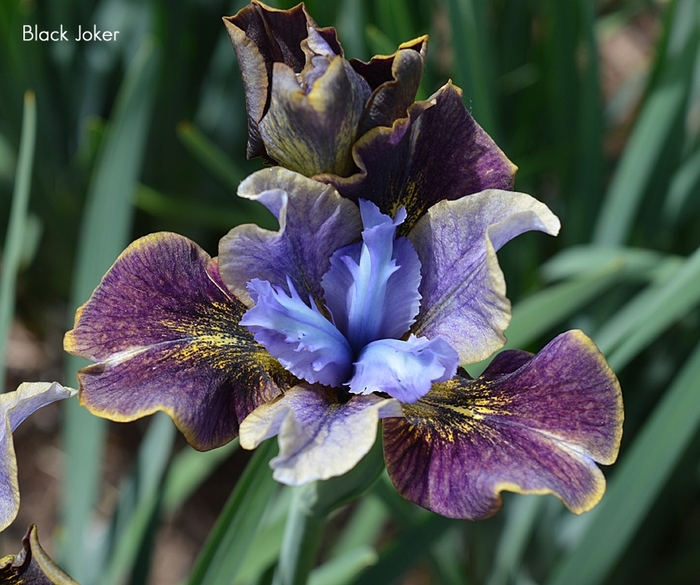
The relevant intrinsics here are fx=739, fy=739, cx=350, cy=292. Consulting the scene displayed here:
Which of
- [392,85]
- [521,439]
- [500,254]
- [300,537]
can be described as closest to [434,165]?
[392,85]

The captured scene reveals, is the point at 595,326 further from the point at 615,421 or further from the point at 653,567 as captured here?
the point at 615,421

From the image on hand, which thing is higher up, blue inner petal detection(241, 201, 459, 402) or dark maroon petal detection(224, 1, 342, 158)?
dark maroon petal detection(224, 1, 342, 158)

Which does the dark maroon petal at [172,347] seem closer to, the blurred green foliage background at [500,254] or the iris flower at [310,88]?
the iris flower at [310,88]

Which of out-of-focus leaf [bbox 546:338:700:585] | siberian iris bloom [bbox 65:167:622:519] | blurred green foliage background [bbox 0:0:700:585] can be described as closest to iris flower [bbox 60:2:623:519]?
siberian iris bloom [bbox 65:167:622:519]

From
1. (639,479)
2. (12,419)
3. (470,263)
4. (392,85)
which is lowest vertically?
(639,479)

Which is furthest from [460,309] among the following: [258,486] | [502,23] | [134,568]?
[502,23]

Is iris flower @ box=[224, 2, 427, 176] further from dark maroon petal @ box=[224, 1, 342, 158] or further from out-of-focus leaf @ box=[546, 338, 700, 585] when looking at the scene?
out-of-focus leaf @ box=[546, 338, 700, 585]

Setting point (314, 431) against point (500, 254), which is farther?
point (500, 254)

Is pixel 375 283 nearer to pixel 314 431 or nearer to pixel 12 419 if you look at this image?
pixel 314 431
